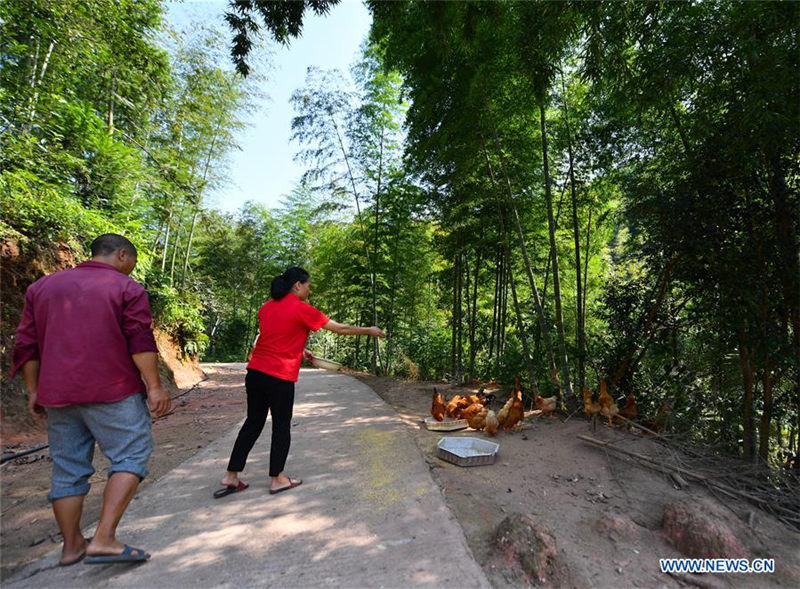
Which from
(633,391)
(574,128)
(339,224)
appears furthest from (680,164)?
(339,224)

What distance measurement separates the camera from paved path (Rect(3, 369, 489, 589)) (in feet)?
5.04

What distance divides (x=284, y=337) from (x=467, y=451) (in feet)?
6.20

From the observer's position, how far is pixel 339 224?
35.4ft

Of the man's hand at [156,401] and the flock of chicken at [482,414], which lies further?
the flock of chicken at [482,414]

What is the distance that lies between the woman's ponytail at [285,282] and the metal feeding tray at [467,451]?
73.6 inches

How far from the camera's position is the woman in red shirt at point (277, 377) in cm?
240

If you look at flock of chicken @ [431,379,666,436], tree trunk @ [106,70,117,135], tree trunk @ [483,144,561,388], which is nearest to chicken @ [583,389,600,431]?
flock of chicken @ [431,379,666,436]

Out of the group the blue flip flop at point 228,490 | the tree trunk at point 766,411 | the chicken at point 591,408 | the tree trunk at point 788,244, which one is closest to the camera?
the blue flip flop at point 228,490

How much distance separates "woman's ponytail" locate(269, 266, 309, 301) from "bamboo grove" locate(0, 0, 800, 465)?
156cm

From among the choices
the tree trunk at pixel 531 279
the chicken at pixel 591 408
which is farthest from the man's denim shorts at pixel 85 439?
the tree trunk at pixel 531 279

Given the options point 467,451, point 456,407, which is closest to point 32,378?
point 467,451

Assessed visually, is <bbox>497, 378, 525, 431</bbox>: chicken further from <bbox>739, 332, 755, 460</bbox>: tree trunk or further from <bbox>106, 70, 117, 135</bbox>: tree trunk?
<bbox>106, 70, 117, 135</bbox>: tree trunk

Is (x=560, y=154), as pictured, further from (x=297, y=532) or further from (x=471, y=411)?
(x=297, y=532)

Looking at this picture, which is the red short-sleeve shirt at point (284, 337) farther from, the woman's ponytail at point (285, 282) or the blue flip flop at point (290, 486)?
the blue flip flop at point (290, 486)
